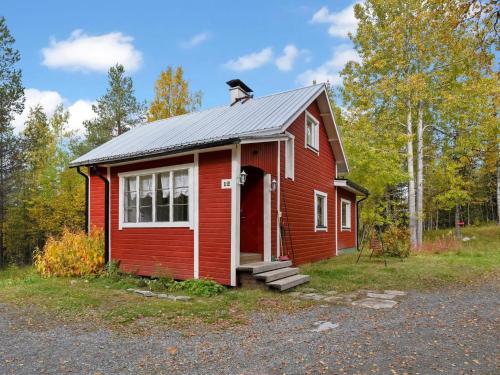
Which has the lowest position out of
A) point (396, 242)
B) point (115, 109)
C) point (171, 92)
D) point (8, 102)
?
point (396, 242)

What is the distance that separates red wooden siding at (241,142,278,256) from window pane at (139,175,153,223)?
276 centimetres

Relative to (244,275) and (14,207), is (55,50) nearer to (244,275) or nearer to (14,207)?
(14,207)

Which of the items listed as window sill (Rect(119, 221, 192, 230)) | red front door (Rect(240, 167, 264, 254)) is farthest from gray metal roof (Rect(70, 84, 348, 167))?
window sill (Rect(119, 221, 192, 230))

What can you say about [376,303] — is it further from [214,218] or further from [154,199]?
[154,199]

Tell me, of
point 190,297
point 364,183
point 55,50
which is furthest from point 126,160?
point 55,50

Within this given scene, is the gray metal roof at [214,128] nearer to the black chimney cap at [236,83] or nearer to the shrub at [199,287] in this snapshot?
the black chimney cap at [236,83]

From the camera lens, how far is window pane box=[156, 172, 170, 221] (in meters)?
9.30

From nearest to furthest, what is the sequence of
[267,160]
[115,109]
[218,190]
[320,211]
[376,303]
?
[376,303] < [218,190] < [267,160] < [320,211] < [115,109]

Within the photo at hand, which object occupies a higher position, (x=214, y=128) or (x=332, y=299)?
(x=214, y=128)

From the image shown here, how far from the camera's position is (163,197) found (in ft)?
30.9

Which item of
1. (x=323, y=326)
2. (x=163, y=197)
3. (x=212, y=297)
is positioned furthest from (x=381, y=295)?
(x=163, y=197)

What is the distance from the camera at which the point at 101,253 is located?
10.6 metres

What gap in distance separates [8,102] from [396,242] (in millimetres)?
20526

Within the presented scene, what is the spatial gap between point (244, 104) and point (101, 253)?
6.08 meters
